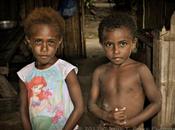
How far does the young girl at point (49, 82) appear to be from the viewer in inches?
89.9

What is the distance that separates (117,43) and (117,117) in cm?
49

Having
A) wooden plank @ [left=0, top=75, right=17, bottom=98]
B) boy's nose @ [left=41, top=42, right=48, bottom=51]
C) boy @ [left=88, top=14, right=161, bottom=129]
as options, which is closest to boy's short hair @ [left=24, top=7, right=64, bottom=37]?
boy's nose @ [left=41, top=42, right=48, bottom=51]

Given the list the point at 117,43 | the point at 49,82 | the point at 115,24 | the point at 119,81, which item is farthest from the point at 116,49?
the point at 49,82

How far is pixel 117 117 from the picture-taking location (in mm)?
2145

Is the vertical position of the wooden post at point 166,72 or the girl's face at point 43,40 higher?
the girl's face at point 43,40

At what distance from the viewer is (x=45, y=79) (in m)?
2.36

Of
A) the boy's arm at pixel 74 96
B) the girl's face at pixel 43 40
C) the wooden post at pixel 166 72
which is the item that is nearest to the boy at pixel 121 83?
the boy's arm at pixel 74 96

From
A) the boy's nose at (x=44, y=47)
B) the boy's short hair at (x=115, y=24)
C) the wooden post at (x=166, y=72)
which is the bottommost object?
the wooden post at (x=166, y=72)

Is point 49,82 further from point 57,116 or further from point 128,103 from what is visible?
point 128,103

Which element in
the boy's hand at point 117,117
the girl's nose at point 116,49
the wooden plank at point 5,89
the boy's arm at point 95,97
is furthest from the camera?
the wooden plank at point 5,89

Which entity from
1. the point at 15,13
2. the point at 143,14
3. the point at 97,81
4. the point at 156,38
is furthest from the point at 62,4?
the point at 97,81

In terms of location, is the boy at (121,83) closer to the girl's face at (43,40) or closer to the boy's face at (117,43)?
the boy's face at (117,43)

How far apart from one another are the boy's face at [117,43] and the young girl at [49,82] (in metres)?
0.29

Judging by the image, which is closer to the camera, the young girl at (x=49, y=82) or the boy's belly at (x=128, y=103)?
the young girl at (x=49, y=82)
